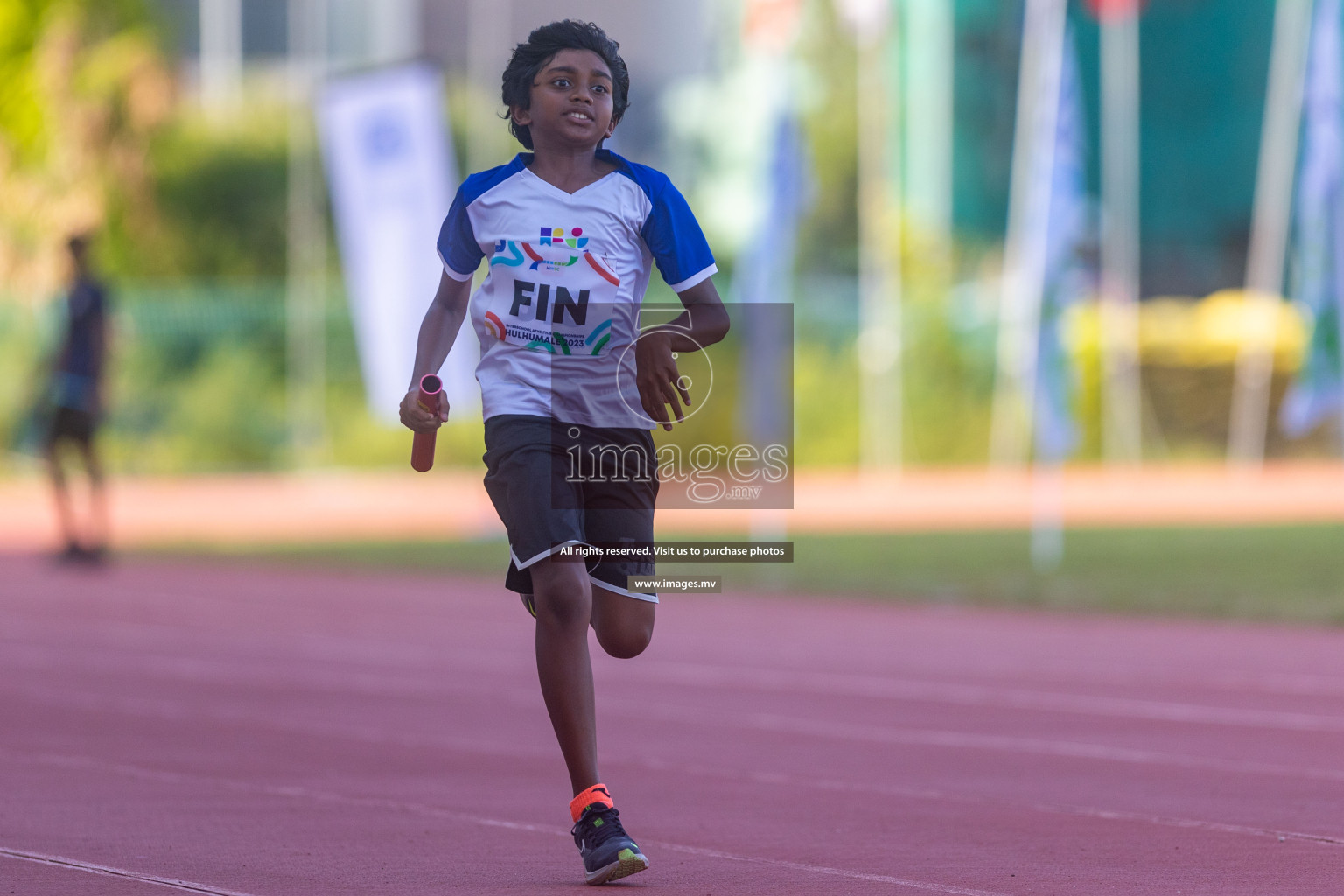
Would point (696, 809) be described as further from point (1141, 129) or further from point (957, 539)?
point (1141, 129)

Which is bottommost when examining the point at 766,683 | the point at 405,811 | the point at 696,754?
the point at 766,683

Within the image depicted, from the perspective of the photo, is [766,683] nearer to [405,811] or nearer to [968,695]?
[968,695]

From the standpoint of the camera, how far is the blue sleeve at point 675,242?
4.90 m

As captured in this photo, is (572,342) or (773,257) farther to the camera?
(773,257)

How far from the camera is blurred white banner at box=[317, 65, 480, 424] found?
59.0 ft

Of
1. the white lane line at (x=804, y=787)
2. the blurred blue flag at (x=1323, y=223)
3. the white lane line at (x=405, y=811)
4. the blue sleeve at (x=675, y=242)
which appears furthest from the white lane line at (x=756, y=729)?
the blurred blue flag at (x=1323, y=223)

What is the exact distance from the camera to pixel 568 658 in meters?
4.79

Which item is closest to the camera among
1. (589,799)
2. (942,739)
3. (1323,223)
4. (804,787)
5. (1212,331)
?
(589,799)

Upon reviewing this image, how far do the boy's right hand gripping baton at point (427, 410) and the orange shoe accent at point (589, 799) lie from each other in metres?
0.84

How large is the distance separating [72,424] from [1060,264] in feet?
24.3

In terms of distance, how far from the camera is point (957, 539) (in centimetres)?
1833

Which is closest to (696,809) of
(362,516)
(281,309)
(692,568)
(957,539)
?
(692,568)

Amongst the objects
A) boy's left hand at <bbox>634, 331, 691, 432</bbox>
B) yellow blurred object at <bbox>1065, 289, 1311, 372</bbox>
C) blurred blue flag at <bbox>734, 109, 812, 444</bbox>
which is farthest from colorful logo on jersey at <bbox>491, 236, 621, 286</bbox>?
yellow blurred object at <bbox>1065, 289, 1311, 372</bbox>

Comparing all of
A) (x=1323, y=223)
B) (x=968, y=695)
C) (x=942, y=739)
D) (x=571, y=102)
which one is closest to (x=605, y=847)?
(x=571, y=102)
